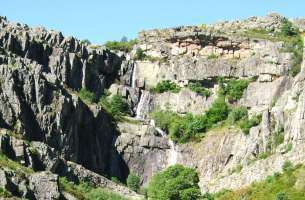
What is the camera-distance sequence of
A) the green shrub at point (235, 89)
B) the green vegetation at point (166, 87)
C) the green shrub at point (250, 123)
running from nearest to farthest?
the green shrub at point (250, 123) < the green shrub at point (235, 89) < the green vegetation at point (166, 87)

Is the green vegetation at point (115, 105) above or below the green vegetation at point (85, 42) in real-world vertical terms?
below

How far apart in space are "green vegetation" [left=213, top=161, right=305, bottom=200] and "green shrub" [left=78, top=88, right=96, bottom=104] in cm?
2977

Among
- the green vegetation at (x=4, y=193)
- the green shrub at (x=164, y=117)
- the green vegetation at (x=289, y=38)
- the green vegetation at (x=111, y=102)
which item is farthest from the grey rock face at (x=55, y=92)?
the green vegetation at (x=289, y=38)

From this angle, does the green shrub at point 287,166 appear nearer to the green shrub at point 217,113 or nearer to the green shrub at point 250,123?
the green shrub at point 250,123

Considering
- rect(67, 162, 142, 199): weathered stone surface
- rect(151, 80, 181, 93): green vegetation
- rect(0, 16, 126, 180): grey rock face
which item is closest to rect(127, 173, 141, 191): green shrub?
rect(0, 16, 126, 180): grey rock face

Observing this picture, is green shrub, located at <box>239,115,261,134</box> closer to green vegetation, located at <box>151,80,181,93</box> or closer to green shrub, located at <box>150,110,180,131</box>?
green shrub, located at <box>150,110,180,131</box>

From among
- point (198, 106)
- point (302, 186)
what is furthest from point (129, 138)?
point (302, 186)

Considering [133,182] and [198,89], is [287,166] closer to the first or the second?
[133,182]

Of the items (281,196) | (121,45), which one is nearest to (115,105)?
(121,45)

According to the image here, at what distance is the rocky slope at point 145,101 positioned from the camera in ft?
351

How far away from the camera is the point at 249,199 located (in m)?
98.8

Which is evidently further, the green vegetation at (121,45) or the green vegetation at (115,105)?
the green vegetation at (121,45)

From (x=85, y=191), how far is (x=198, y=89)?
147 feet

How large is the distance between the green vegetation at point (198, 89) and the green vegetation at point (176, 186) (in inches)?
1150
